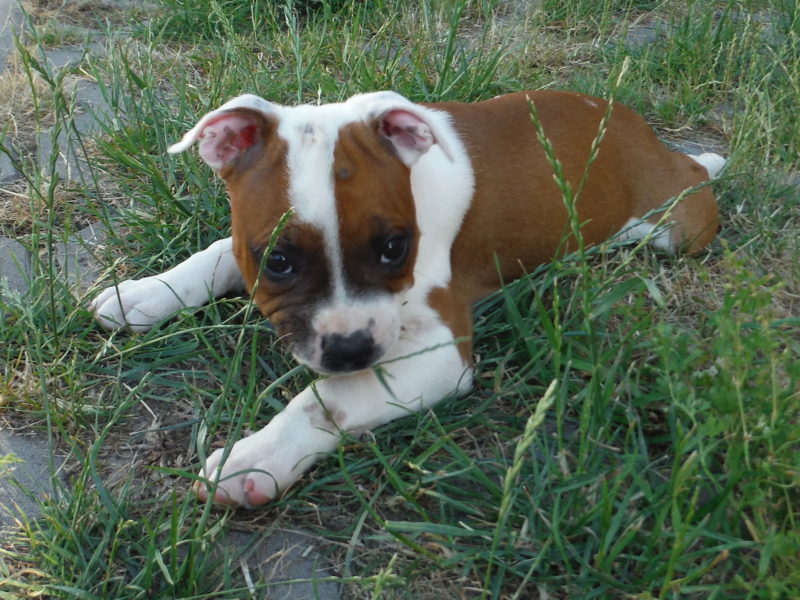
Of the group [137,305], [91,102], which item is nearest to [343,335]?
[137,305]

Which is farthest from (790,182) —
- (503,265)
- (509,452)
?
(509,452)

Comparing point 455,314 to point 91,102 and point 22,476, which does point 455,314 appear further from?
point 91,102

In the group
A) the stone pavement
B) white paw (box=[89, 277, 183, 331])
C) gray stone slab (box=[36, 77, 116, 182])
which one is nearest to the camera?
Answer: the stone pavement

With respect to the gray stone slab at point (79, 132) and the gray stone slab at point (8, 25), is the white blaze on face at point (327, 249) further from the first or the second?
the gray stone slab at point (8, 25)

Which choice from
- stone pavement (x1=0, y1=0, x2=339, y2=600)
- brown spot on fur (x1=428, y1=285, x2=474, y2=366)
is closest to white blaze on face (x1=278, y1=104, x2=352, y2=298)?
brown spot on fur (x1=428, y1=285, x2=474, y2=366)

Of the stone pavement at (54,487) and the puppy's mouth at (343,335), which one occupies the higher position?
the puppy's mouth at (343,335)

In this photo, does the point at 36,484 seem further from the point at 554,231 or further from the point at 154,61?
the point at 154,61

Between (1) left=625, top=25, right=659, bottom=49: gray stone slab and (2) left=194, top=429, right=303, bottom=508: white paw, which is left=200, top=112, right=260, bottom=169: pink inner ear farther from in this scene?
(1) left=625, top=25, right=659, bottom=49: gray stone slab

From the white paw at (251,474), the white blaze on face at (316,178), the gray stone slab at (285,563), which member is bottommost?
the gray stone slab at (285,563)

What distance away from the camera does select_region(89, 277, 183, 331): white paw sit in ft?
13.7

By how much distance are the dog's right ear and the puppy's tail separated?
3.07 metres

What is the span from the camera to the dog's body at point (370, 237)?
3.39m

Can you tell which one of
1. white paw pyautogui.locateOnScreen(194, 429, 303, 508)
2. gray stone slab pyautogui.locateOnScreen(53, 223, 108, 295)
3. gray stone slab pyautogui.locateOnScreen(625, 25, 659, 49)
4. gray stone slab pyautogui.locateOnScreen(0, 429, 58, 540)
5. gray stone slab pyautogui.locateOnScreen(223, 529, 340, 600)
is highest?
gray stone slab pyautogui.locateOnScreen(625, 25, 659, 49)

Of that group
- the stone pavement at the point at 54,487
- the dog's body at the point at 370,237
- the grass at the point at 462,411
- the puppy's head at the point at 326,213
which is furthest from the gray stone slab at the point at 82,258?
the puppy's head at the point at 326,213
